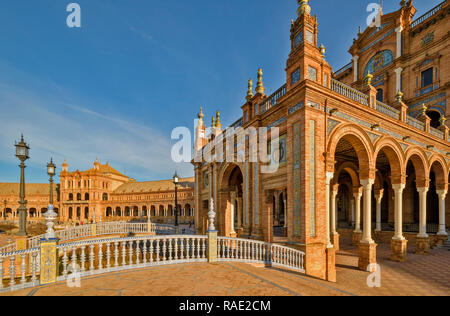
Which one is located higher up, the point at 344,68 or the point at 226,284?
the point at 344,68

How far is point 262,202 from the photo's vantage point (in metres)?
11.0

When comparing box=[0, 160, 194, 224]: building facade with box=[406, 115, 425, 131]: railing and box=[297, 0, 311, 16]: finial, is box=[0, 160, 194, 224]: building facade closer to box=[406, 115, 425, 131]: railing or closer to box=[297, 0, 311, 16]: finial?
box=[406, 115, 425, 131]: railing

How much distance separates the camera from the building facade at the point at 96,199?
171ft

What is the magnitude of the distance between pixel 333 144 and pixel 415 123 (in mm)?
9302

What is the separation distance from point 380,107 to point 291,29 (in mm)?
6527

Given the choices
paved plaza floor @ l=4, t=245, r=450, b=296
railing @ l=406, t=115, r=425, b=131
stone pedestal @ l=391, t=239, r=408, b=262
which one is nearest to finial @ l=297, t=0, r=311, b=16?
railing @ l=406, t=115, r=425, b=131

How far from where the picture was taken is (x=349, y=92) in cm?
1030

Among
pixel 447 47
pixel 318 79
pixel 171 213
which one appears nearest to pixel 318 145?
pixel 318 79

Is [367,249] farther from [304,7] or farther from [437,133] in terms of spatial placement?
[437,133]

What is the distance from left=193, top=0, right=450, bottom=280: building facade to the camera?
848 cm

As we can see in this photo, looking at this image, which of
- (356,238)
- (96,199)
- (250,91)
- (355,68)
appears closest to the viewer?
(250,91)

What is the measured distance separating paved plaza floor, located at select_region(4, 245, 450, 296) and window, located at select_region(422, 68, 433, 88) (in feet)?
57.9

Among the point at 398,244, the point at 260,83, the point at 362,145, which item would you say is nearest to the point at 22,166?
the point at 260,83
